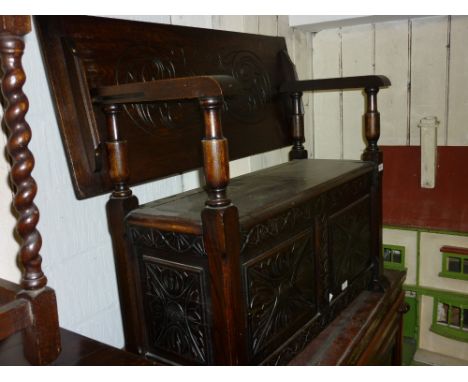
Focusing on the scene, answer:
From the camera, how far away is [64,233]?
1188 millimetres

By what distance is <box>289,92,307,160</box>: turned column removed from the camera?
186cm

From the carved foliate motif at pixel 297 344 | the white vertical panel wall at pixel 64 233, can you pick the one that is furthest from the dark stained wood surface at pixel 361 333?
the white vertical panel wall at pixel 64 233

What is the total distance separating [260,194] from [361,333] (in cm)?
53

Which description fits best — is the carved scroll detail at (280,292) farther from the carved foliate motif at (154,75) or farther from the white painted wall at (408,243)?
the white painted wall at (408,243)

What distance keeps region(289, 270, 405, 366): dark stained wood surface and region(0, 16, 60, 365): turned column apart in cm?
64

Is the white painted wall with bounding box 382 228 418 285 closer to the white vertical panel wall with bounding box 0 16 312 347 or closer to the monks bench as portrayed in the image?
the monks bench

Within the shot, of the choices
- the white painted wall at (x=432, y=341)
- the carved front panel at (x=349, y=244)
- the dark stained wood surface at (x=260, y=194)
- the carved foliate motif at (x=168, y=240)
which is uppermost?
the dark stained wood surface at (x=260, y=194)

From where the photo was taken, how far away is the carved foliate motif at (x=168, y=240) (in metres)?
1.02

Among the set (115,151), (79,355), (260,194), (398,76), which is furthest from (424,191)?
(79,355)

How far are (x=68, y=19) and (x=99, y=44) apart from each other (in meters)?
0.09

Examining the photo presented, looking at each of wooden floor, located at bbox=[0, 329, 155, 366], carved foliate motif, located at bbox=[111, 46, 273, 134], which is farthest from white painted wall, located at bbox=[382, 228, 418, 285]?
wooden floor, located at bbox=[0, 329, 155, 366]

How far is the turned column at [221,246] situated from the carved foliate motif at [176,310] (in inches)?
1.8

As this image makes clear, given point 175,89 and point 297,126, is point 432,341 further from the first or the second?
point 175,89
